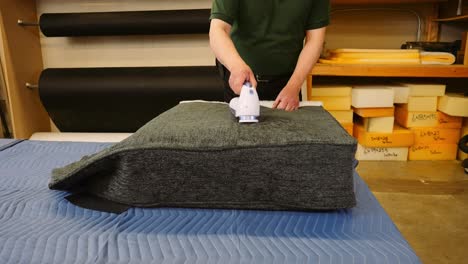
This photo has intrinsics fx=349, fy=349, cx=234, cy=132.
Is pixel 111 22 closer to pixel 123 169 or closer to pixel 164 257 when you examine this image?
pixel 123 169

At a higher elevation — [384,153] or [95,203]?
[95,203]

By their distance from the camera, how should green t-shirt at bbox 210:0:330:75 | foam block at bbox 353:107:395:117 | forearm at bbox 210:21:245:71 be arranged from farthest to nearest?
foam block at bbox 353:107:395:117 < green t-shirt at bbox 210:0:330:75 < forearm at bbox 210:21:245:71

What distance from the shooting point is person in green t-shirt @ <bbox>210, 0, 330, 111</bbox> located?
2.83ft

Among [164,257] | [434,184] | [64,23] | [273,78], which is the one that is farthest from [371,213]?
[64,23]

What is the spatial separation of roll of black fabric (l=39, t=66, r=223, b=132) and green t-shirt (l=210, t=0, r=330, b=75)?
2.43 ft

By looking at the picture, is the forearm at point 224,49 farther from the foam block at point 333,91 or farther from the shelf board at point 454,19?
the shelf board at point 454,19

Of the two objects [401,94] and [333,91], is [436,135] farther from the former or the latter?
[333,91]

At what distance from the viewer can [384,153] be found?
1.75 m

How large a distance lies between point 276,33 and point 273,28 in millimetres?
16

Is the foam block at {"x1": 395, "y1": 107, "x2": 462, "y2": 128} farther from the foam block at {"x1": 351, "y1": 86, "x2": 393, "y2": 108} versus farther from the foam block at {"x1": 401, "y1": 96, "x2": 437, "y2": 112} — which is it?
the foam block at {"x1": 351, "y1": 86, "x2": 393, "y2": 108}

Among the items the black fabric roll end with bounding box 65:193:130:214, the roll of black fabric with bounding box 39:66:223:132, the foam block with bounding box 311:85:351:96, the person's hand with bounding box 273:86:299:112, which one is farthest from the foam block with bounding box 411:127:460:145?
the black fabric roll end with bounding box 65:193:130:214

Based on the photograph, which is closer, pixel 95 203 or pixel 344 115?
pixel 95 203

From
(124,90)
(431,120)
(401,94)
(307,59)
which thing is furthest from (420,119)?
(124,90)

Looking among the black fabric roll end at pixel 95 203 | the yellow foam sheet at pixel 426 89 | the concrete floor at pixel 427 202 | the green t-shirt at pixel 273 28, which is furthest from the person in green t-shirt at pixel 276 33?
the yellow foam sheet at pixel 426 89
